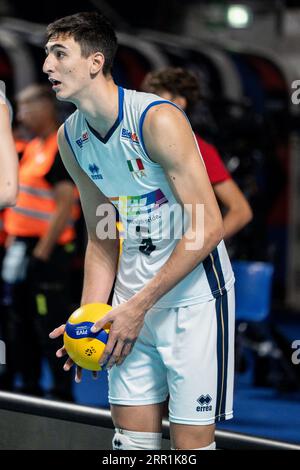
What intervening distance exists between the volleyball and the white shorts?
120 millimetres

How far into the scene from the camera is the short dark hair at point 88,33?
9.71 ft

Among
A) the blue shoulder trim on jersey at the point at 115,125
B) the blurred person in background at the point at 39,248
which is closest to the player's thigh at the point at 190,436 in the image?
the blue shoulder trim on jersey at the point at 115,125

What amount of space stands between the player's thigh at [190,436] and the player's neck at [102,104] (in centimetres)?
88

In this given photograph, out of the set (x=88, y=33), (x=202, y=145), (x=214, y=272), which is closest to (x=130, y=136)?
(x=88, y=33)

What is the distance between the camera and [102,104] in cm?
295

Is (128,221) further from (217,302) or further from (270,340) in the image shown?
(270,340)

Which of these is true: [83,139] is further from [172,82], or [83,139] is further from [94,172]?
[172,82]

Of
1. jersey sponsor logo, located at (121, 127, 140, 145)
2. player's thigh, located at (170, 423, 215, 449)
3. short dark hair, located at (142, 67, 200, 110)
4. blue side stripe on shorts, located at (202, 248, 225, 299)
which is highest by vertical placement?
short dark hair, located at (142, 67, 200, 110)

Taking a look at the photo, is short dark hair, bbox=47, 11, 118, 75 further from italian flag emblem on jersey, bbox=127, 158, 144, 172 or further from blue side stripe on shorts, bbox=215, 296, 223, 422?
blue side stripe on shorts, bbox=215, 296, 223, 422

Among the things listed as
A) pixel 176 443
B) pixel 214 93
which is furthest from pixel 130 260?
pixel 214 93

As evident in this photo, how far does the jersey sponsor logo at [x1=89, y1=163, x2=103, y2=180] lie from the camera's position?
305 centimetres

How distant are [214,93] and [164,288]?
25.4 ft

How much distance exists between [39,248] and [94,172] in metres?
2.65

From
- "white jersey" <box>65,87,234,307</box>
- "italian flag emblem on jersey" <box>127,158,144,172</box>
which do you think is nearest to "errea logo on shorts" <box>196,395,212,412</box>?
"white jersey" <box>65,87,234,307</box>
